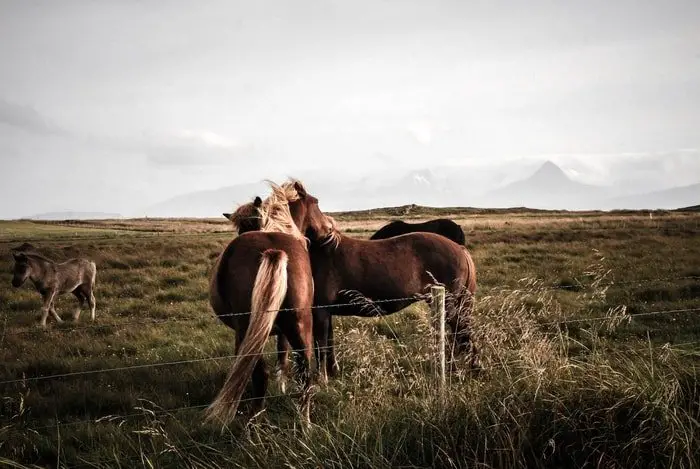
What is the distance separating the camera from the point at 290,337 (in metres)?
5.11

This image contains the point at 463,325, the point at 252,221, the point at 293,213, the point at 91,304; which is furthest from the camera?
the point at 91,304

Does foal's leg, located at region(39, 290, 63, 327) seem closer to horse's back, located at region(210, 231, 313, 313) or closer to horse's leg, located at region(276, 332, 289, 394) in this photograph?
horse's leg, located at region(276, 332, 289, 394)

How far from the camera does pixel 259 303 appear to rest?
479 cm

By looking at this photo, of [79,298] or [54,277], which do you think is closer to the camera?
[54,277]

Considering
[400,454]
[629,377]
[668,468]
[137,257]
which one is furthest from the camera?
[137,257]

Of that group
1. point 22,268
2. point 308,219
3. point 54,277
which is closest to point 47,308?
point 54,277

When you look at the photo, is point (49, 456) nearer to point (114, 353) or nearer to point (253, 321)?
point (253, 321)

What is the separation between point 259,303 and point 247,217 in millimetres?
2031

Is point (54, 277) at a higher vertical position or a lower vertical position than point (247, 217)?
lower

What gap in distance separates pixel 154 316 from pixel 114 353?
3205 mm

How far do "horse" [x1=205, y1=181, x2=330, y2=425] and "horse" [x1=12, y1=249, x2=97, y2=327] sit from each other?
25.7 ft

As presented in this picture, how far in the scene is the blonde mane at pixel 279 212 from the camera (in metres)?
6.41

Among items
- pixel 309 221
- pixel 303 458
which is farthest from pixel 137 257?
pixel 303 458

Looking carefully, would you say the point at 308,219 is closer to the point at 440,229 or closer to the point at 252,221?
the point at 252,221
